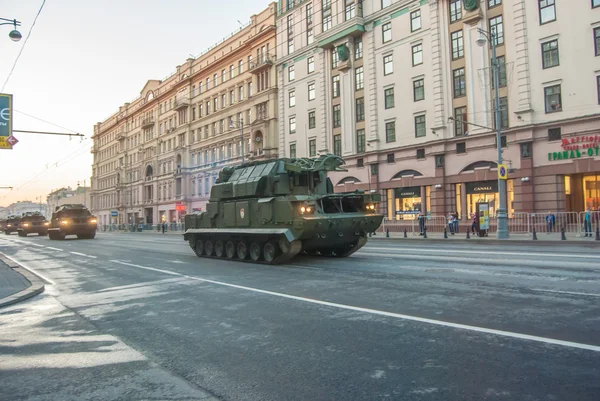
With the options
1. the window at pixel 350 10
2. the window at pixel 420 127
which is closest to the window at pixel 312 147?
the window at pixel 350 10

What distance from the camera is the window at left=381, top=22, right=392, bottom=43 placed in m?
35.8

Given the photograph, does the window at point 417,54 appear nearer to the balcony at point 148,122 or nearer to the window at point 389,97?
the window at point 389,97

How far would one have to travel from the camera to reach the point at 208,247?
16.7 meters

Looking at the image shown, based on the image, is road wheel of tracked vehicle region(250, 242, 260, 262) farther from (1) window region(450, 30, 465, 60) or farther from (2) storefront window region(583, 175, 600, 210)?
(1) window region(450, 30, 465, 60)

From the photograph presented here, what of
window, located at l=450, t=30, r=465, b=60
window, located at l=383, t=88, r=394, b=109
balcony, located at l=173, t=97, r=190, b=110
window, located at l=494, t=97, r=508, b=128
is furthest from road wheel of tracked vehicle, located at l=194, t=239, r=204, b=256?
balcony, located at l=173, t=97, r=190, b=110

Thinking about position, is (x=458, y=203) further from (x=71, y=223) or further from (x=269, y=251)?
(x=71, y=223)

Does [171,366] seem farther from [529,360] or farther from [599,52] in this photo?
[599,52]

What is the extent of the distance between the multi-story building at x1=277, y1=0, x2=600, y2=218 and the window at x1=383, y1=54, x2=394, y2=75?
3.1 inches

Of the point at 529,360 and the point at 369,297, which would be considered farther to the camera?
the point at 369,297

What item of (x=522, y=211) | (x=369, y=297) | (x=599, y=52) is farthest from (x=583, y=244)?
(x=369, y=297)

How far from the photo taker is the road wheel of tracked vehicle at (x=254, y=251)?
1412 cm

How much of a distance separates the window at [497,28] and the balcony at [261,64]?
2312 cm

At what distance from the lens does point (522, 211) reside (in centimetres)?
2753

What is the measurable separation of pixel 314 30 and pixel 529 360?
1646 inches
